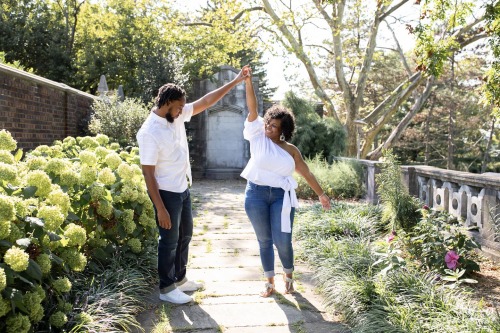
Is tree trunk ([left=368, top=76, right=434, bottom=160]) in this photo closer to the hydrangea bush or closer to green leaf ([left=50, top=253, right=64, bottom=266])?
the hydrangea bush

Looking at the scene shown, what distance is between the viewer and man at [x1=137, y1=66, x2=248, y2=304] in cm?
360

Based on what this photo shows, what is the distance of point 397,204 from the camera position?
618 centimetres

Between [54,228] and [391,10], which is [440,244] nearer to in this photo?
[54,228]

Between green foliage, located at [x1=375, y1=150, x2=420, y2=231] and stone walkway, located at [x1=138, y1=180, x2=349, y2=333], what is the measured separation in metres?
1.68

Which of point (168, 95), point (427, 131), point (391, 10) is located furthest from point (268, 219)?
point (427, 131)

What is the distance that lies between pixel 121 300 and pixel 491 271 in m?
3.80

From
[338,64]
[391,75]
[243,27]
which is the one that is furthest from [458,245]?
[391,75]

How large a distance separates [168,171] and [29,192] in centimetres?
111

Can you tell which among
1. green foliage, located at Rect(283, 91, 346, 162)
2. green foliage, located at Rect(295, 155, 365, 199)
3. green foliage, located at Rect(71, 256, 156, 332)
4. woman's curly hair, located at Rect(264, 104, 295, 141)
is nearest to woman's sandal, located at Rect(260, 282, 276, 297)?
green foliage, located at Rect(71, 256, 156, 332)

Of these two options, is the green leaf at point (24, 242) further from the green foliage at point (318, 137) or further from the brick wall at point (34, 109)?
the green foliage at point (318, 137)

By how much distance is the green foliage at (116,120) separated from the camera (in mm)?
11375

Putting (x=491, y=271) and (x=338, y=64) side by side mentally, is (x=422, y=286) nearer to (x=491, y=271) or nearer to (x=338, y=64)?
(x=491, y=271)

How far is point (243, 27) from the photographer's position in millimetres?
17891

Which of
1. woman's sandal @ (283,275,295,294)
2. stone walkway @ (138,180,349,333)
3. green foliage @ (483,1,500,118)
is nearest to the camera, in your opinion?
stone walkway @ (138,180,349,333)
